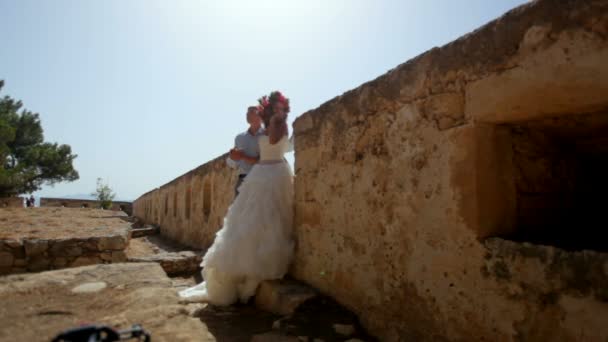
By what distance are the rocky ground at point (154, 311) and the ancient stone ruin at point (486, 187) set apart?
240 mm

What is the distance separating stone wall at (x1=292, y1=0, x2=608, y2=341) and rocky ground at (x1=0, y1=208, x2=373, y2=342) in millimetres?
265

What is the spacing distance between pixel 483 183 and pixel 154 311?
6.01ft

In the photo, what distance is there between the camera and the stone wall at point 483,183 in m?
1.17

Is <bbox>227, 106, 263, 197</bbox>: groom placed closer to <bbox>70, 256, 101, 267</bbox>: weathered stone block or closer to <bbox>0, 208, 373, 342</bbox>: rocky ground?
<bbox>0, 208, 373, 342</bbox>: rocky ground

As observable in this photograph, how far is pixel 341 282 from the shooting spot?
2266 millimetres

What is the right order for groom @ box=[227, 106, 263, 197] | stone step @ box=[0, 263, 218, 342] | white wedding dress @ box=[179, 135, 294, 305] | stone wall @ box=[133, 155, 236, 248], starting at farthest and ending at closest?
stone wall @ box=[133, 155, 236, 248] → groom @ box=[227, 106, 263, 197] → white wedding dress @ box=[179, 135, 294, 305] → stone step @ box=[0, 263, 218, 342]

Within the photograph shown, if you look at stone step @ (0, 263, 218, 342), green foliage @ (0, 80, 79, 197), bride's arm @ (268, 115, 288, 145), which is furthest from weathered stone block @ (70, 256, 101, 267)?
green foliage @ (0, 80, 79, 197)

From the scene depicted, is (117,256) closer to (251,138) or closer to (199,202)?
(199,202)

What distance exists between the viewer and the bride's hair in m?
3.02

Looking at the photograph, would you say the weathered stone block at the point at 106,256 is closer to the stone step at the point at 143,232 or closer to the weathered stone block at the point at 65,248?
the weathered stone block at the point at 65,248

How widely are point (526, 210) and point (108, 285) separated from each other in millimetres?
2781

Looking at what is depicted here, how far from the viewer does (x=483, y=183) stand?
4.78 feet

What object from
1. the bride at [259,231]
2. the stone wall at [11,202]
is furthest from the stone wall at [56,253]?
the stone wall at [11,202]

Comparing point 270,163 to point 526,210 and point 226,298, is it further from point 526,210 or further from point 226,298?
point 526,210
